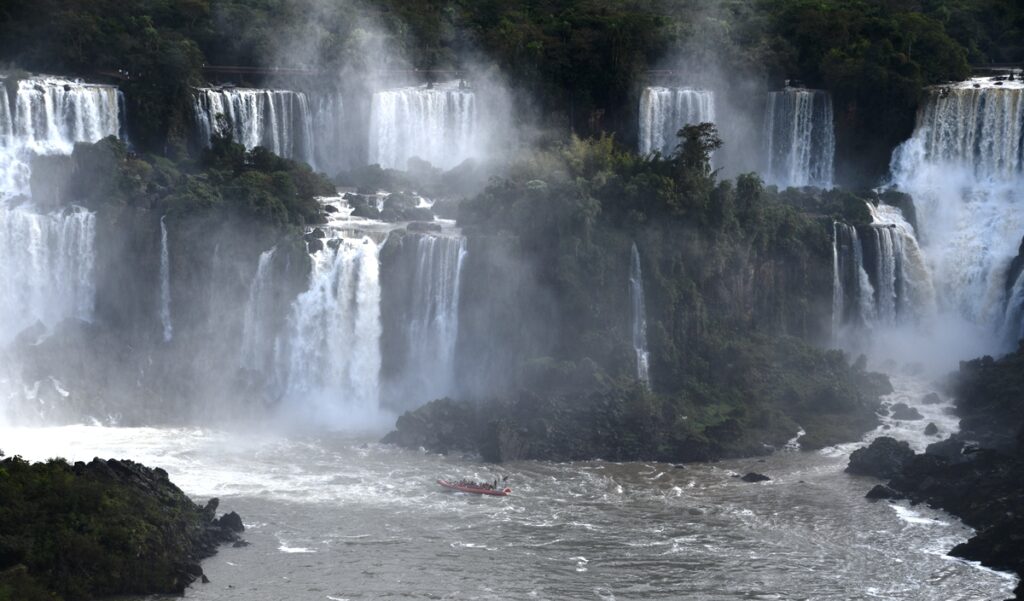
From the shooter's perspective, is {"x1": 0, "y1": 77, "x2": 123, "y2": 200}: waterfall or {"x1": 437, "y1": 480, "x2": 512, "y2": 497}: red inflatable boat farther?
{"x1": 0, "y1": 77, "x2": 123, "y2": 200}: waterfall

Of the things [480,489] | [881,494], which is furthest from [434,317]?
[881,494]

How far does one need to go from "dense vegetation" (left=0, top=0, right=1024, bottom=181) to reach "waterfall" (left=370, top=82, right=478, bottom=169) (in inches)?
75.4

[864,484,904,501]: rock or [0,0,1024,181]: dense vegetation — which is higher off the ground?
[0,0,1024,181]: dense vegetation

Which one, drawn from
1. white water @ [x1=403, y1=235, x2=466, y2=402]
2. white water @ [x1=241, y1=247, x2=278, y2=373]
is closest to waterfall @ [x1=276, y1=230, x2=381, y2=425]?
white water @ [x1=241, y1=247, x2=278, y2=373]

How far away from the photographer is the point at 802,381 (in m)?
56.8

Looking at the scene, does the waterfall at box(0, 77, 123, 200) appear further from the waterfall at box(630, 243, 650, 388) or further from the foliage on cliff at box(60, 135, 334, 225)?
the waterfall at box(630, 243, 650, 388)

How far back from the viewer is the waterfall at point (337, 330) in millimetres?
58625

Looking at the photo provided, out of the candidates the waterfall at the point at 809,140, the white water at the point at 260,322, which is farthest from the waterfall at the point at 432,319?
the waterfall at the point at 809,140

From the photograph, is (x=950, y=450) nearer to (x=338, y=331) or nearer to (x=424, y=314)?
(x=424, y=314)

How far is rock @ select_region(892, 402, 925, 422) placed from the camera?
5569 cm

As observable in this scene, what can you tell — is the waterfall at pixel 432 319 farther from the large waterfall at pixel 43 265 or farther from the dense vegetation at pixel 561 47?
the dense vegetation at pixel 561 47

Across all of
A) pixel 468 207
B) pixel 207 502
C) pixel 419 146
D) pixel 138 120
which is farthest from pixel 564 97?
pixel 207 502

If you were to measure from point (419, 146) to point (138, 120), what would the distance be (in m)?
11.5

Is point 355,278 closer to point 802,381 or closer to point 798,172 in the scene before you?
point 802,381
